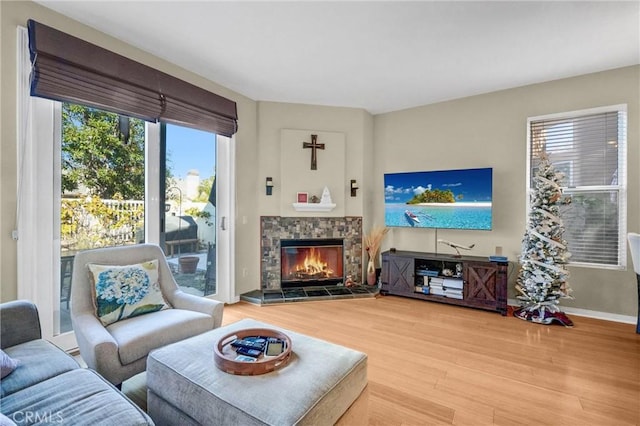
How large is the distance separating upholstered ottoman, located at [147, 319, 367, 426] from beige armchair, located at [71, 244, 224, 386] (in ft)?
1.04

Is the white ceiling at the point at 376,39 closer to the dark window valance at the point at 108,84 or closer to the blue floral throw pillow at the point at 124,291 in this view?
the dark window valance at the point at 108,84

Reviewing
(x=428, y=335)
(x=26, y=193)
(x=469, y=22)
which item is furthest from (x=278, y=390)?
(x=469, y=22)

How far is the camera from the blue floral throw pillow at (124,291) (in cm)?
197

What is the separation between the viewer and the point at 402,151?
14.6 feet

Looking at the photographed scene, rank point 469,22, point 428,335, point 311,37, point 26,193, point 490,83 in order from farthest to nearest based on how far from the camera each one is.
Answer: point 490,83
point 428,335
point 311,37
point 469,22
point 26,193

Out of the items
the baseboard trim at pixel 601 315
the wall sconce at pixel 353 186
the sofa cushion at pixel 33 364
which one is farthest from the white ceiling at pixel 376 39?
the baseboard trim at pixel 601 315

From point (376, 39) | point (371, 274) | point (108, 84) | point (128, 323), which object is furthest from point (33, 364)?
point (371, 274)

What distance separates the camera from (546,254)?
10.2ft

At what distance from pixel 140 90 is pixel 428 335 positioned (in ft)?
11.4

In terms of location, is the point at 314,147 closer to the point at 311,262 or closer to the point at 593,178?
the point at 311,262

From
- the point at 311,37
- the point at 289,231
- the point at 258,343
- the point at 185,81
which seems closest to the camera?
the point at 258,343

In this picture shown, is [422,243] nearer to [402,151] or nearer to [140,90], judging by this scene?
[402,151]

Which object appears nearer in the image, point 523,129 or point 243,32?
point 243,32

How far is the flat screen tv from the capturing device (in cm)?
358
